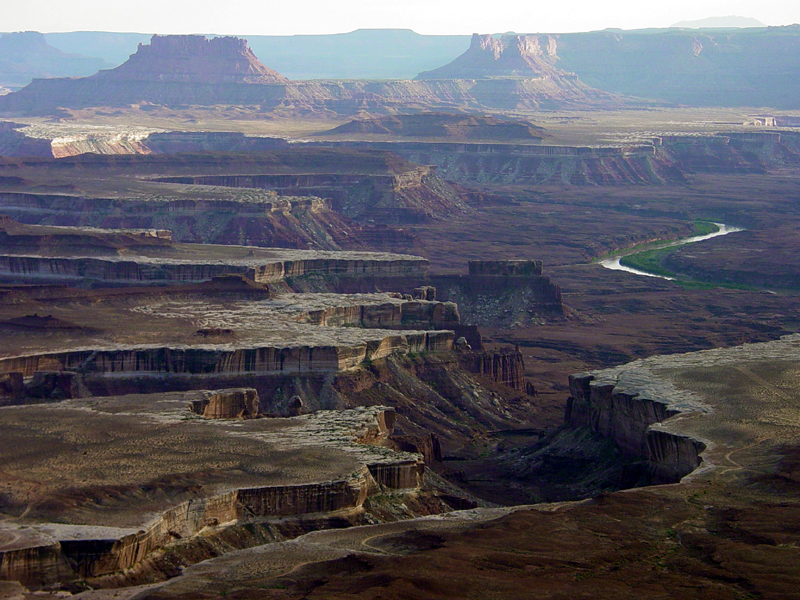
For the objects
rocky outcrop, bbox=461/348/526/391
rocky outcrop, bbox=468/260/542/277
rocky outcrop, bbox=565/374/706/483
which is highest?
rocky outcrop, bbox=468/260/542/277

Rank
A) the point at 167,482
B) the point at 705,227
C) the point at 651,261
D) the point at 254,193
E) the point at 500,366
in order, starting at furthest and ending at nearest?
the point at 705,227 < the point at 651,261 < the point at 254,193 < the point at 500,366 < the point at 167,482

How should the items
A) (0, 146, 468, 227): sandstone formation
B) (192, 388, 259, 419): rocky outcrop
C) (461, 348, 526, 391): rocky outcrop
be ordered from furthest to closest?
(0, 146, 468, 227): sandstone formation, (461, 348, 526, 391): rocky outcrop, (192, 388, 259, 419): rocky outcrop

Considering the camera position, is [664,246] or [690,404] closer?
[690,404]

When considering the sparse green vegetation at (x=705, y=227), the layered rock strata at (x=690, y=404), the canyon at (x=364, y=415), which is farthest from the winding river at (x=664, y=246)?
the layered rock strata at (x=690, y=404)

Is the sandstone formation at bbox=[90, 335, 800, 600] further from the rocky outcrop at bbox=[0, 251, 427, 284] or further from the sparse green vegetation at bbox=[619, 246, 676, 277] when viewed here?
the sparse green vegetation at bbox=[619, 246, 676, 277]

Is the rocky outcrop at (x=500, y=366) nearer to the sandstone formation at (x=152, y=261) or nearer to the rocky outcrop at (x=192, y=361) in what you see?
the rocky outcrop at (x=192, y=361)

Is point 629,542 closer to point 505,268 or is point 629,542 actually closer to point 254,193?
point 505,268

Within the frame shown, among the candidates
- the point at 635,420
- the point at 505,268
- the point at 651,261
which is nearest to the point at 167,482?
the point at 635,420

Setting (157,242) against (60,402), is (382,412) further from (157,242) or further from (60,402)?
(157,242)

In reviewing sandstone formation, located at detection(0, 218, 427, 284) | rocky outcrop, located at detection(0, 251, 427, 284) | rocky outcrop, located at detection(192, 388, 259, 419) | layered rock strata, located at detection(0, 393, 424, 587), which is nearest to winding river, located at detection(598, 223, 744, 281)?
sandstone formation, located at detection(0, 218, 427, 284)
